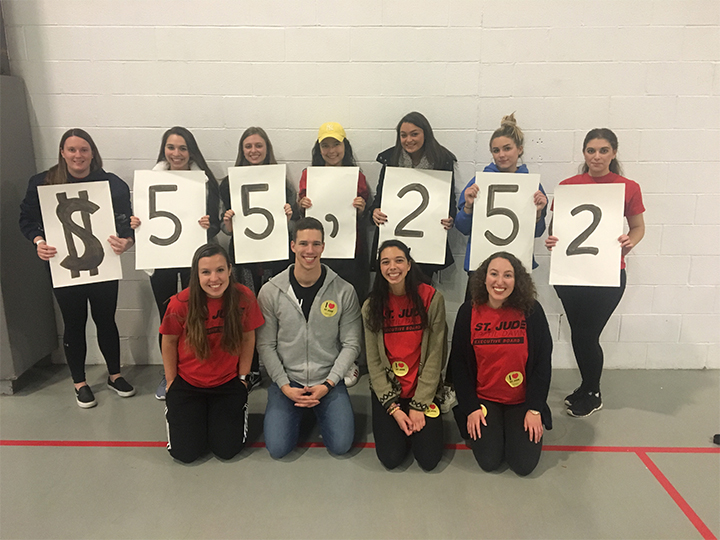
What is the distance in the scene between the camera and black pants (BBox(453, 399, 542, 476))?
2223 mm

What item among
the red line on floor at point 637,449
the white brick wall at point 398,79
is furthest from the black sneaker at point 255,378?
the red line on floor at point 637,449

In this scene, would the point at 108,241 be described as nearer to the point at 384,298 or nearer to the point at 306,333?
the point at 306,333

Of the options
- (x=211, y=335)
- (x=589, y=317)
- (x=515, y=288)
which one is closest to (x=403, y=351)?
(x=515, y=288)

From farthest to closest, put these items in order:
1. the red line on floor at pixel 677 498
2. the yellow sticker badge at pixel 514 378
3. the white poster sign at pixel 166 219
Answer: the white poster sign at pixel 166 219
the yellow sticker badge at pixel 514 378
the red line on floor at pixel 677 498

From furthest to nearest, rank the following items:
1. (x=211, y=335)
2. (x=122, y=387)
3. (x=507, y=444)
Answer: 1. (x=122, y=387)
2. (x=211, y=335)
3. (x=507, y=444)

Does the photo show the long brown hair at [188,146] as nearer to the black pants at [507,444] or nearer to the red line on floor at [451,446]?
the red line on floor at [451,446]

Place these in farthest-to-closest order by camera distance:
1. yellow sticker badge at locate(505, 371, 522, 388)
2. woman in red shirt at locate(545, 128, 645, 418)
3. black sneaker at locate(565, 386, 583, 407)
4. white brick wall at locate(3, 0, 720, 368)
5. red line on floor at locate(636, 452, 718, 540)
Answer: white brick wall at locate(3, 0, 720, 368), black sneaker at locate(565, 386, 583, 407), woman in red shirt at locate(545, 128, 645, 418), yellow sticker badge at locate(505, 371, 522, 388), red line on floor at locate(636, 452, 718, 540)

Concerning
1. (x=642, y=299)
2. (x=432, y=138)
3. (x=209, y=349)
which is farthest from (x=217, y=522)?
(x=642, y=299)

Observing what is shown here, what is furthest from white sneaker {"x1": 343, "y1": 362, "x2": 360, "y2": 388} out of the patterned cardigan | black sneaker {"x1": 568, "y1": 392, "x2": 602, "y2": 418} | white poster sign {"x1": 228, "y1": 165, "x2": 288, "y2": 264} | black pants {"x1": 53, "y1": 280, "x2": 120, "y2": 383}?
black pants {"x1": 53, "y1": 280, "x2": 120, "y2": 383}

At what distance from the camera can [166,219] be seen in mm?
2713

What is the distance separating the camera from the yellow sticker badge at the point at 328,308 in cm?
246

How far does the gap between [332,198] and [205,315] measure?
95 cm

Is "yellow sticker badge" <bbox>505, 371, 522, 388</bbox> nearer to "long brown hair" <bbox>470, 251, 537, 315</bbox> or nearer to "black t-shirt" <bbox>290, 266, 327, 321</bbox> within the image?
"long brown hair" <bbox>470, 251, 537, 315</bbox>

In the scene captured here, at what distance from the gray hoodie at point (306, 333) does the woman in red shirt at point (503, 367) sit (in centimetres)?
56
